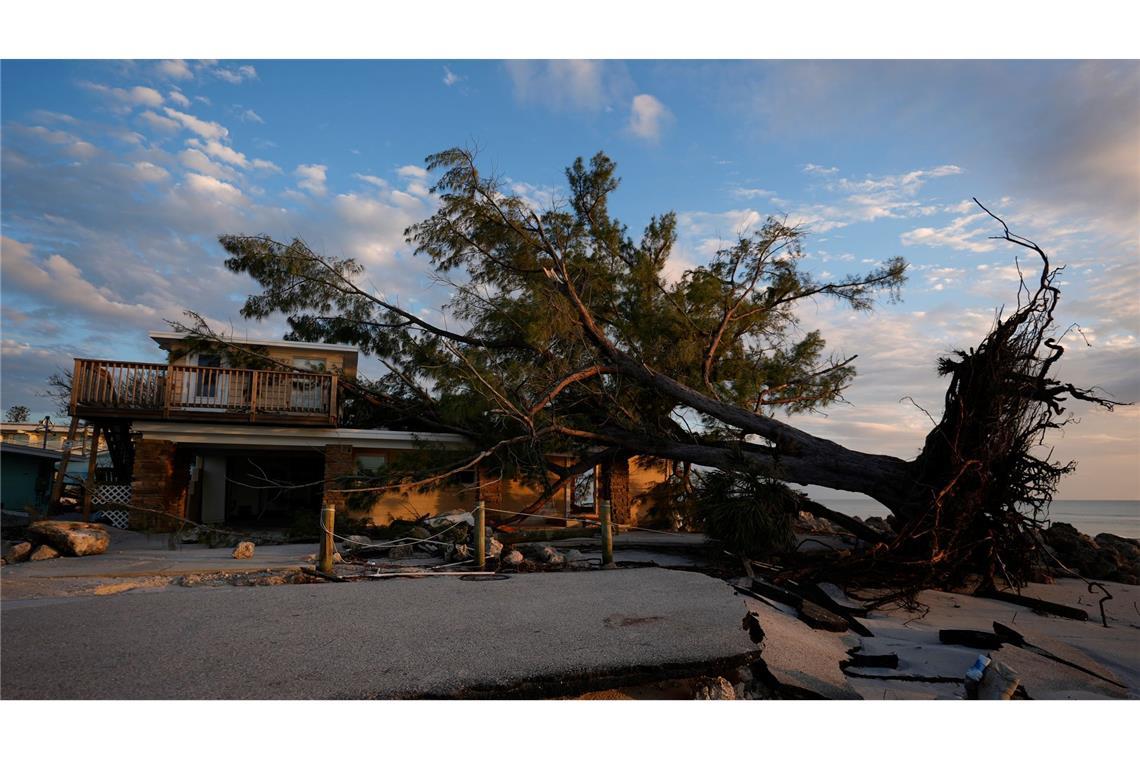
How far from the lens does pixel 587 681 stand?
453cm

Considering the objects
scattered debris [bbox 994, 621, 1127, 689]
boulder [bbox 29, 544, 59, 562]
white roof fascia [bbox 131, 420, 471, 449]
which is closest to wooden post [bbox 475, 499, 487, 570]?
scattered debris [bbox 994, 621, 1127, 689]

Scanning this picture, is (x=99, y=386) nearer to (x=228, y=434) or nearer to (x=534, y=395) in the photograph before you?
(x=228, y=434)

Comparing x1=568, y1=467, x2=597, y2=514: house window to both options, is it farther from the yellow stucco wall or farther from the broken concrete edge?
A: the broken concrete edge

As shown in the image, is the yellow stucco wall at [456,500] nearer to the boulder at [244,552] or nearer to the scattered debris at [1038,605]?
the boulder at [244,552]

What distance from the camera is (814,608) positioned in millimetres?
7402

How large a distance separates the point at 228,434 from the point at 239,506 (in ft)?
18.9

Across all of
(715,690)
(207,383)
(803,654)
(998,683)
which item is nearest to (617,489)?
(207,383)

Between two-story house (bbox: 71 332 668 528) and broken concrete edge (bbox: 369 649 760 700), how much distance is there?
33.8 ft

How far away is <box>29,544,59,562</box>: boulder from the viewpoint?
9794 millimetres

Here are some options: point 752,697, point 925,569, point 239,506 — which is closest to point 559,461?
point 239,506

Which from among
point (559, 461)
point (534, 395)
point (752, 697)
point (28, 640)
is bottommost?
point (752, 697)

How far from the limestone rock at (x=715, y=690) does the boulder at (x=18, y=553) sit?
988 cm

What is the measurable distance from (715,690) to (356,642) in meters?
2.59

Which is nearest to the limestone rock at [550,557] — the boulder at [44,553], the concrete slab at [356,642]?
the concrete slab at [356,642]
